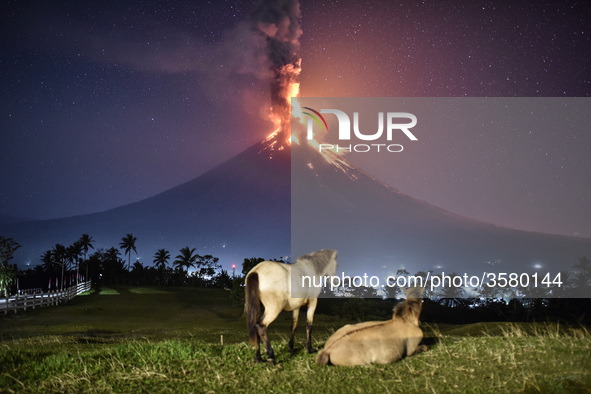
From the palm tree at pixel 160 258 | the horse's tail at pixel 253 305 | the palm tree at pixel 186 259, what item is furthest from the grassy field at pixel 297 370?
the palm tree at pixel 160 258

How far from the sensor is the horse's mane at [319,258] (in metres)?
6.54

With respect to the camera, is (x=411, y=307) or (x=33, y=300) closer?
(x=411, y=307)

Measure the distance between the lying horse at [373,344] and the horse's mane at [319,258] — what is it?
0.97 meters

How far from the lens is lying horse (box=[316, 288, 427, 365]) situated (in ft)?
18.3

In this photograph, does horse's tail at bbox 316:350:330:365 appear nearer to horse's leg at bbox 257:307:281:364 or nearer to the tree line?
horse's leg at bbox 257:307:281:364

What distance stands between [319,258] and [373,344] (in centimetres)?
149

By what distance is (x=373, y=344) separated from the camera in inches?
223

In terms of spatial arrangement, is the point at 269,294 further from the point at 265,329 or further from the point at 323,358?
the point at 323,358

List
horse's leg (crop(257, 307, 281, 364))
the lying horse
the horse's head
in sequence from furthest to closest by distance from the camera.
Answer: the horse's head < horse's leg (crop(257, 307, 281, 364)) < the lying horse

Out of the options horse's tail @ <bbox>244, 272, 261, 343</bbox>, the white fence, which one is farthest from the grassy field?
the white fence

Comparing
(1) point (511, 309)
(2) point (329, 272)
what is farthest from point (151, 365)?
(1) point (511, 309)

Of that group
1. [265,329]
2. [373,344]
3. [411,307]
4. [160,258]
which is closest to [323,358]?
[373,344]

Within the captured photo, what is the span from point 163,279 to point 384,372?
245 ft

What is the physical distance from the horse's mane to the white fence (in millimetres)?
23187
